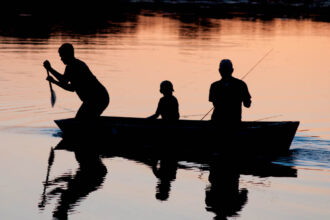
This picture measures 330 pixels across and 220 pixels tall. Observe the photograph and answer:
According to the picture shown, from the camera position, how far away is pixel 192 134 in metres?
13.6

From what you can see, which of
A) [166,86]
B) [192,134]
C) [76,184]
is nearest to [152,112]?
[166,86]

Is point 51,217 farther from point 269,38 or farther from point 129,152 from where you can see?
point 269,38

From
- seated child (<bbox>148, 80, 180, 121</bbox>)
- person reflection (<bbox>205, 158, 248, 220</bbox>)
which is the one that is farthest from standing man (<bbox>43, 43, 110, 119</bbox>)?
person reflection (<bbox>205, 158, 248, 220</bbox>)

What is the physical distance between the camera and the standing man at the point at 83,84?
1384 cm

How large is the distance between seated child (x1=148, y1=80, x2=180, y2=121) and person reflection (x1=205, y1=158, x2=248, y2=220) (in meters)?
1.61

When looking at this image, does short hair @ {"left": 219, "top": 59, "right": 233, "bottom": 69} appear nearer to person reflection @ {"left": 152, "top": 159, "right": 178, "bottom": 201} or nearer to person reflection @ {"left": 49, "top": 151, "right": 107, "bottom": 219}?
person reflection @ {"left": 152, "top": 159, "right": 178, "bottom": 201}

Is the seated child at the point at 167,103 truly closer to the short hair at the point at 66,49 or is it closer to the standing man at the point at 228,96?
the standing man at the point at 228,96

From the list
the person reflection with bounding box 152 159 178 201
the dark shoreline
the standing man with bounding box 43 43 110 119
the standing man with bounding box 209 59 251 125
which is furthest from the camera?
the dark shoreline

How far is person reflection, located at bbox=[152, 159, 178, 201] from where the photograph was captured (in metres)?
10.9

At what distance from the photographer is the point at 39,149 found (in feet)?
45.5

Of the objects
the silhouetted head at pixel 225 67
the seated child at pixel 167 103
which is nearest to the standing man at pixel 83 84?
the seated child at pixel 167 103

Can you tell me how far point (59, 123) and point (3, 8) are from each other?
48.6 meters

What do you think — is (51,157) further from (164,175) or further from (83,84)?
(164,175)

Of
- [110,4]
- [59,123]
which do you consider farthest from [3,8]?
[59,123]
